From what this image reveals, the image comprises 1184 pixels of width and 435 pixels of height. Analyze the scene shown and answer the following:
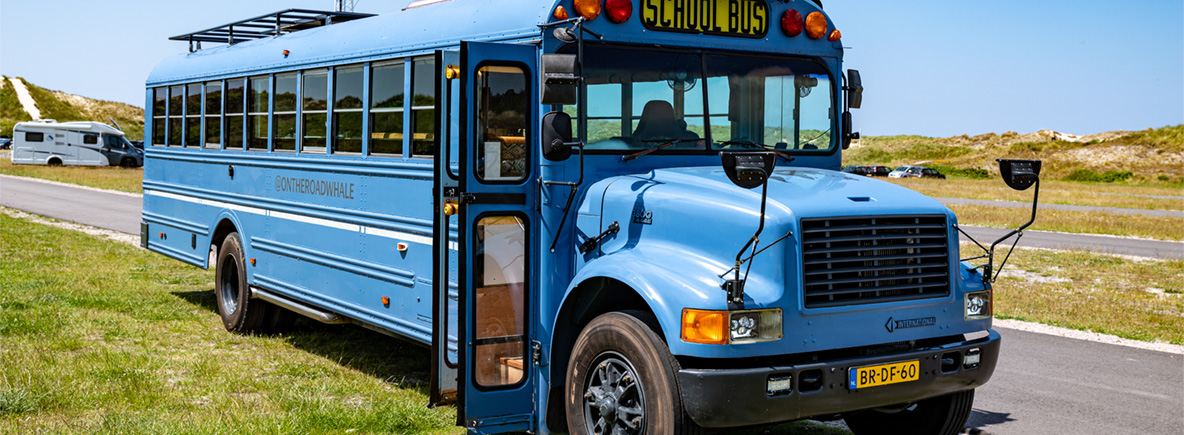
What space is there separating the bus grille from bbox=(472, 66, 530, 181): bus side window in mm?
1631

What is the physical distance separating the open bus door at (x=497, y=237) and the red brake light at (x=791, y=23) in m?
1.48

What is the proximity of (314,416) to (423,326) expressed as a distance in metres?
0.81

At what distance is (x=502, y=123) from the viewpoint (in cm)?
561

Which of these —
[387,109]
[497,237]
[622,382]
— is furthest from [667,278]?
[387,109]

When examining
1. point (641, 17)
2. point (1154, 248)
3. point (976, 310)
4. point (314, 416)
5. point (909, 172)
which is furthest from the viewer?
point (909, 172)

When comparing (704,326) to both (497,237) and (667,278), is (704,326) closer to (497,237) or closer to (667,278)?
(667,278)

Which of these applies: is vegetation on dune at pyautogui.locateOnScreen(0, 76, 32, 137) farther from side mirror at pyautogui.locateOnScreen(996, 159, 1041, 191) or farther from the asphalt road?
side mirror at pyautogui.locateOnScreen(996, 159, 1041, 191)

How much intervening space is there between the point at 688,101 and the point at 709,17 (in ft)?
1.59

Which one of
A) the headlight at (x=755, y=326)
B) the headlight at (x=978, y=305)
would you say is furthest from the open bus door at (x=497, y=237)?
the headlight at (x=978, y=305)

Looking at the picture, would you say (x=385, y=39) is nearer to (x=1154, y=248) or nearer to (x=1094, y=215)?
(x=1154, y=248)

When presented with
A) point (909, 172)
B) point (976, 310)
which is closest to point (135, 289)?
point (976, 310)

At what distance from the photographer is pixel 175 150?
10.5 m

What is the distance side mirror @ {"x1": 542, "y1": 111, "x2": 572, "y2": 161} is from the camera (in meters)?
5.29

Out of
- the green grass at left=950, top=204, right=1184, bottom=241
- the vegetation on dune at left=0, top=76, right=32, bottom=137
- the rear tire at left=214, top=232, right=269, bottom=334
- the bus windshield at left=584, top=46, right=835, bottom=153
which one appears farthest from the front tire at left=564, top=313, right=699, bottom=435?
the vegetation on dune at left=0, top=76, right=32, bottom=137
